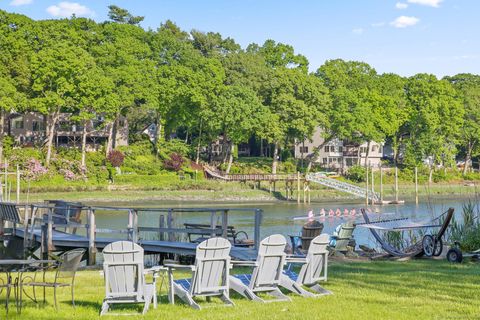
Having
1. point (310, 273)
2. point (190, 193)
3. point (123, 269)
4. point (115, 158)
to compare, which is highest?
point (115, 158)

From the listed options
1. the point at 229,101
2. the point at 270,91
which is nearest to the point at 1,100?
the point at 229,101

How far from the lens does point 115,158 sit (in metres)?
64.6

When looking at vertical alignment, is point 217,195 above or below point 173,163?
below

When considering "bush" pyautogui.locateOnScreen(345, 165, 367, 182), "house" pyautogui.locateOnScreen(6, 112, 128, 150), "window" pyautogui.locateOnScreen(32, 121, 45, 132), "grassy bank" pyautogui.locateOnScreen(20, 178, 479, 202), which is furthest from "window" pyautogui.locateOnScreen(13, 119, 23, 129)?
"bush" pyautogui.locateOnScreen(345, 165, 367, 182)

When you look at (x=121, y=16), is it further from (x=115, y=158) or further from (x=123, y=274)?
(x=123, y=274)

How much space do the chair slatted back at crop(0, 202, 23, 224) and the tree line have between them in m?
35.5

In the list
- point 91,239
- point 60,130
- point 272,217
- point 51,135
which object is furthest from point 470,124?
point 91,239

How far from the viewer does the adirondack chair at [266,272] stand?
1075cm

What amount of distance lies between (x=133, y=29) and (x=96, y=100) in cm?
1603

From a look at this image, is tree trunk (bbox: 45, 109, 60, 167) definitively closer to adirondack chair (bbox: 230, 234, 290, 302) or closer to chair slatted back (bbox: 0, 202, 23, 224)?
chair slatted back (bbox: 0, 202, 23, 224)

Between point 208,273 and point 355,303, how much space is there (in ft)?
7.10

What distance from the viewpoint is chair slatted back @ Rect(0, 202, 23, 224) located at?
68.2ft

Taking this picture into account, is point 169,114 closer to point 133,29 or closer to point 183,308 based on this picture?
point 133,29

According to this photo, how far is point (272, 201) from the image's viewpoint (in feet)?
213
